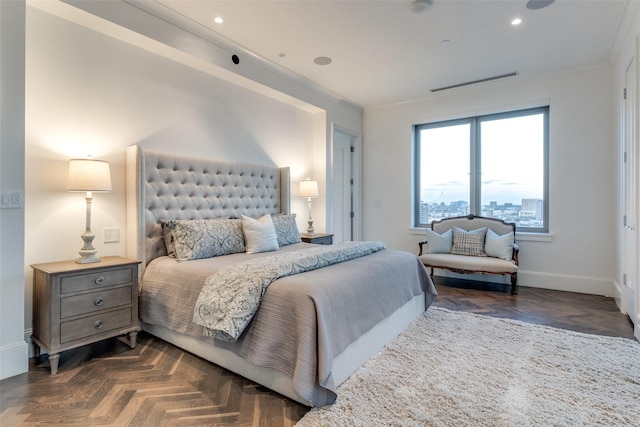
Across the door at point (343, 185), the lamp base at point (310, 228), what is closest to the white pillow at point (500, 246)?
the door at point (343, 185)

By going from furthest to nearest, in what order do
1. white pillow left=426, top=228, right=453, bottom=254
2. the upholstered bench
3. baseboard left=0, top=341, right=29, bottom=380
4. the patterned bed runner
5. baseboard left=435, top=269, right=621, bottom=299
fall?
white pillow left=426, top=228, right=453, bottom=254 < the upholstered bench < baseboard left=435, top=269, right=621, bottom=299 < baseboard left=0, top=341, right=29, bottom=380 < the patterned bed runner

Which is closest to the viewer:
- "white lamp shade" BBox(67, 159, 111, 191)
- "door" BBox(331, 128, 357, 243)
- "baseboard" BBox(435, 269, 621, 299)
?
"white lamp shade" BBox(67, 159, 111, 191)

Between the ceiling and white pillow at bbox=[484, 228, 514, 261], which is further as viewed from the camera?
white pillow at bbox=[484, 228, 514, 261]

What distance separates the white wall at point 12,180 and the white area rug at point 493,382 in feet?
6.47

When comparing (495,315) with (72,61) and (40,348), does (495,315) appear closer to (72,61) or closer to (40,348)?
(40,348)

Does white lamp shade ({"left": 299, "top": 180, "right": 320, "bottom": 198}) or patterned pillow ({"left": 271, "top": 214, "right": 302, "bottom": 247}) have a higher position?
white lamp shade ({"left": 299, "top": 180, "right": 320, "bottom": 198})

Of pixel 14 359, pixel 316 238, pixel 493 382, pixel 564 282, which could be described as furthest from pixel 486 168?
pixel 14 359

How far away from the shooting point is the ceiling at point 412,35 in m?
2.85

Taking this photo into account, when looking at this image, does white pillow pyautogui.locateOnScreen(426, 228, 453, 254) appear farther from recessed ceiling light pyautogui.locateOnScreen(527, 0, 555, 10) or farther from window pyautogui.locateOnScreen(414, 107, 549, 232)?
recessed ceiling light pyautogui.locateOnScreen(527, 0, 555, 10)

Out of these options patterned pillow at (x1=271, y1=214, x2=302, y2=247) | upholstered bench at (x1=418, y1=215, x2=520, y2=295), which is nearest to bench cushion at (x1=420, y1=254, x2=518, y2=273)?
upholstered bench at (x1=418, y1=215, x2=520, y2=295)

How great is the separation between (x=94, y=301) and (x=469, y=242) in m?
4.31

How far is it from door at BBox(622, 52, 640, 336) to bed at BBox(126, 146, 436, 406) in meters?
1.67

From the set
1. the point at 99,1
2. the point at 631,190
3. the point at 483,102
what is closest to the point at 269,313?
the point at 99,1

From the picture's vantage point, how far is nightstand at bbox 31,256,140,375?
2146mm
